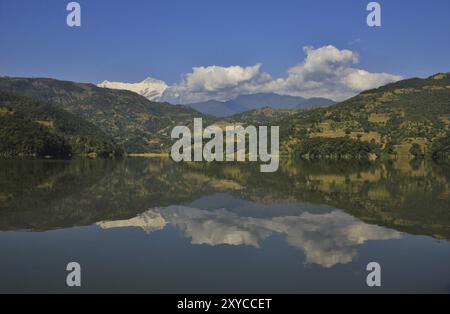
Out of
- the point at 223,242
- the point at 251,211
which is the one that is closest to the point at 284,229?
the point at 223,242

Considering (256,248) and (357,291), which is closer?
(357,291)

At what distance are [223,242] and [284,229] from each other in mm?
6754

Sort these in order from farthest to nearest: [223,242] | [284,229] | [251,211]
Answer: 1. [251,211]
2. [284,229]
3. [223,242]

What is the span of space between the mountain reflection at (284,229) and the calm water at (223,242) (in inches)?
3.1

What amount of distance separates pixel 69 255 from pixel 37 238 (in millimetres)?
6147

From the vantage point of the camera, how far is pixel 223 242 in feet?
101

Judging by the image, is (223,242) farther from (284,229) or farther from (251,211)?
(251,211)

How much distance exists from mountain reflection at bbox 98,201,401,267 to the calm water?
8 centimetres

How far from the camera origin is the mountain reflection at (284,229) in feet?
94.7

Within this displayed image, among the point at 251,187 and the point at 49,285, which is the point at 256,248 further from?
the point at 251,187

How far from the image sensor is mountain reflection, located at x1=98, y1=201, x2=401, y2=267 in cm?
2886

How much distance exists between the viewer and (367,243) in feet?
100
